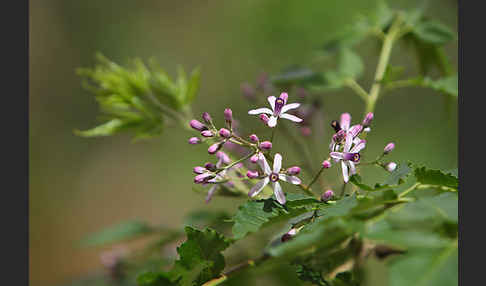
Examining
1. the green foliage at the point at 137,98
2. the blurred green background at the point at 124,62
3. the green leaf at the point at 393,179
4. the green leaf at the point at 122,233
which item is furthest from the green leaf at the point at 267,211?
the blurred green background at the point at 124,62

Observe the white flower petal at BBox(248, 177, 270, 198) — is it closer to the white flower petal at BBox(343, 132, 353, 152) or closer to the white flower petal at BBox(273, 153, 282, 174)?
the white flower petal at BBox(273, 153, 282, 174)

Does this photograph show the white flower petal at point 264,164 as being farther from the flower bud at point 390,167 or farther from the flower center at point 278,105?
the flower bud at point 390,167

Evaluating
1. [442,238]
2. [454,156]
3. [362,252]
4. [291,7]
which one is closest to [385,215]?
[442,238]

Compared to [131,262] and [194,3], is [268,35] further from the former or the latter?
[131,262]

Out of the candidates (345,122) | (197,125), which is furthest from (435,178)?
(197,125)

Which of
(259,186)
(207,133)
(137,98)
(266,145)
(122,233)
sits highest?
(137,98)

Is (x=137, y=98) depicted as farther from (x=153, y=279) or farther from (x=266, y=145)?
(x=153, y=279)

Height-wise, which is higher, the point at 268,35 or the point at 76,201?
the point at 268,35

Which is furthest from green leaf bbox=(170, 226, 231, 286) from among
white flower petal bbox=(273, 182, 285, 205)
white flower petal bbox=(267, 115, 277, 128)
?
white flower petal bbox=(267, 115, 277, 128)
